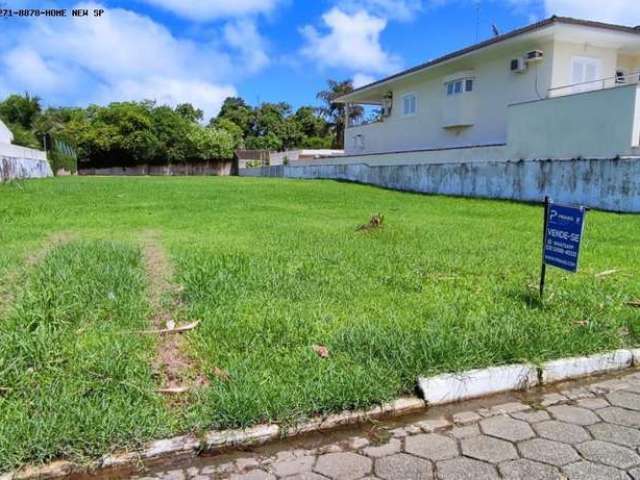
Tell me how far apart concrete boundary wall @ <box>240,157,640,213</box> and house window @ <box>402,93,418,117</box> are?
13.4 feet

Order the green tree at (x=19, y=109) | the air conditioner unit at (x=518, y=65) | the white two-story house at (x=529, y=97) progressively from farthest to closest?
the green tree at (x=19, y=109)
the air conditioner unit at (x=518, y=65)
the white two-story house at (x=529, y=97)

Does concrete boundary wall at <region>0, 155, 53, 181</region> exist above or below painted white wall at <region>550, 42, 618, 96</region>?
below

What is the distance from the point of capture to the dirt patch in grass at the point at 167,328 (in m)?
3.12

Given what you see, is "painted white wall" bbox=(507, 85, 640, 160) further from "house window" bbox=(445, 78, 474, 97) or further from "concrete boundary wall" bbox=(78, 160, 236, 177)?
"concrete boundary wall" bbox=(78, 160, 236, 177)

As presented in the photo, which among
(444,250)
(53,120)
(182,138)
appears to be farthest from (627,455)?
(53,120)

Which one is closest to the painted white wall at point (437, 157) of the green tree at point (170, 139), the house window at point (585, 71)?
the house window at point (585, 71)

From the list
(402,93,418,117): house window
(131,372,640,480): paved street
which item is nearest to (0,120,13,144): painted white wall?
(402,93,418,117): house window

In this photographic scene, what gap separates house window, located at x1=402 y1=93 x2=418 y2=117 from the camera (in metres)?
23.2

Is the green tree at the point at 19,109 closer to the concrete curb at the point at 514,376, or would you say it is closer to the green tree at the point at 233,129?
the green tree at the point at 233,129

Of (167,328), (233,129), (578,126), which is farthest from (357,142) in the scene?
(233,129)

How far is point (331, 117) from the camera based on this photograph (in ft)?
174

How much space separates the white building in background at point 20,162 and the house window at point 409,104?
58.9 ft

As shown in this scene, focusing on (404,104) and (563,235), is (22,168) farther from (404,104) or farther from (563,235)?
(563,235)

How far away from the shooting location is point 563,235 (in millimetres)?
4141
